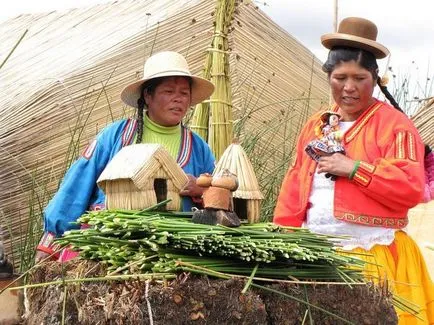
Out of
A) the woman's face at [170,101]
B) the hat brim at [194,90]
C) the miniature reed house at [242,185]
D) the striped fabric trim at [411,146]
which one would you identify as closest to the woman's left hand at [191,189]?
the miniature reed house at [242,185]

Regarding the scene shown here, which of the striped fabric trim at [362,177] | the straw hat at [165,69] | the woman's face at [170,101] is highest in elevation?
the straw hat at [165,69]

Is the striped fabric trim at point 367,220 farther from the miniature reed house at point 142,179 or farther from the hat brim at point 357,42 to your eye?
the miniature reed house at point 142,179

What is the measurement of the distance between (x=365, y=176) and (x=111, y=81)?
141 inches

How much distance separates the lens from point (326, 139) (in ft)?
13.3

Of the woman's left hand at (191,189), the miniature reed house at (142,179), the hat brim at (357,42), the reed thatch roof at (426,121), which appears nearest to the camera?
the miniature reed house at (142,179)

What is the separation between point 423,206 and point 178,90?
219 centimetres

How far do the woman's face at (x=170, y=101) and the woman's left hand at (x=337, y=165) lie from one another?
0.56 m

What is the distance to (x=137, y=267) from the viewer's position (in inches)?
111

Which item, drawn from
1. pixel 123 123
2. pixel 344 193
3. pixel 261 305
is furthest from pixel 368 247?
pixel 261 305

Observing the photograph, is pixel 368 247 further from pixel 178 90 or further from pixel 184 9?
pixel 184 9

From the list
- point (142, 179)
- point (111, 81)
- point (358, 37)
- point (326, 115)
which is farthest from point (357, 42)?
point (111, 81)

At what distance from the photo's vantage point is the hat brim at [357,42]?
13.5 ft

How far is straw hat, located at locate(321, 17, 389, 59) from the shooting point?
4.12m

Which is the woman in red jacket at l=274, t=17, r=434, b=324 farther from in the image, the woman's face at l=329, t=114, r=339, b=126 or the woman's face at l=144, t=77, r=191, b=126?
the woman's face at l=144, t=77, r=191, b=126
